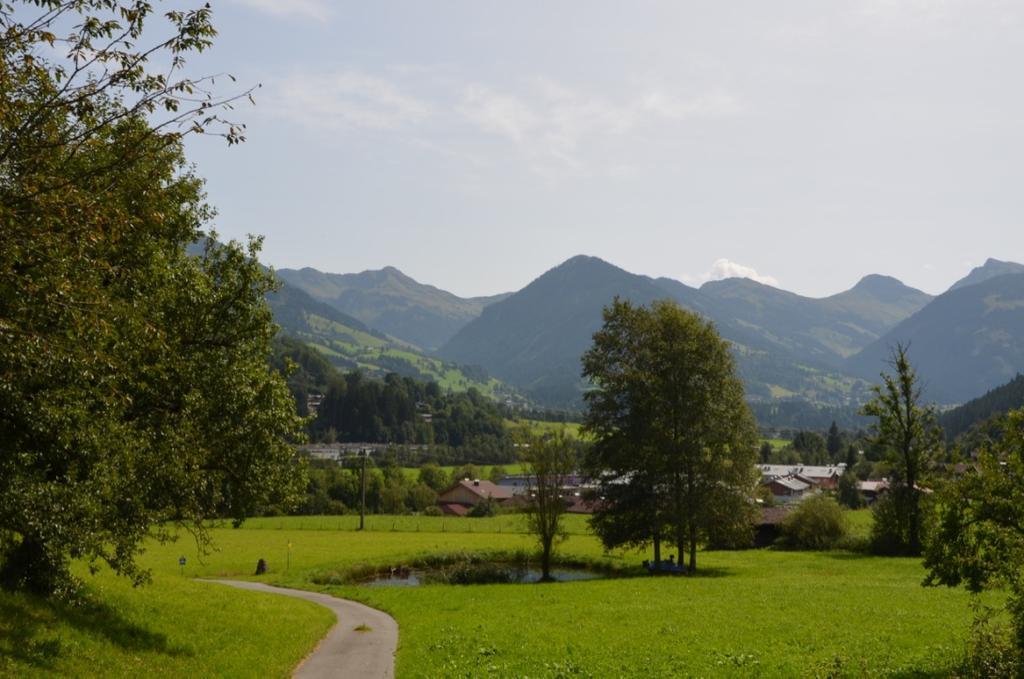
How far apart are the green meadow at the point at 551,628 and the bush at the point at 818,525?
22.0m

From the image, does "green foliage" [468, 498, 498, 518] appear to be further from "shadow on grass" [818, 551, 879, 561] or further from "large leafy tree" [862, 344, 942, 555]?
"large leafy tree" [862, 344, 942, 555]

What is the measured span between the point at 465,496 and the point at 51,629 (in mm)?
128995

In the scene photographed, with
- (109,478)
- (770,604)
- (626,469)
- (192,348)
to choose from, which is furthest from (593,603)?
(109,478)

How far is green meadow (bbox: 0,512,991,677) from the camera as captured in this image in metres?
22.1

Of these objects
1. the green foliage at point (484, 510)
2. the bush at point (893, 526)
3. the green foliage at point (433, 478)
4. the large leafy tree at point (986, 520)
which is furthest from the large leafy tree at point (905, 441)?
the green foliage at point (433, 478)

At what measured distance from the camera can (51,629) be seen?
21.4m

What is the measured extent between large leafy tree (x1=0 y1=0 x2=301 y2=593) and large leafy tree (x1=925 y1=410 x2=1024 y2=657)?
2072 centimetres

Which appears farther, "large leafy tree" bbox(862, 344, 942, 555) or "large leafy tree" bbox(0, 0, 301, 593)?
"large leafy tree" bbox(862, 344, 942, 555)

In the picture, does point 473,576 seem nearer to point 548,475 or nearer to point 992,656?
point 548,475

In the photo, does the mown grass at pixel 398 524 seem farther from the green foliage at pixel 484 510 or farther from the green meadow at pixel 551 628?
the green meadow at pixel 551 628

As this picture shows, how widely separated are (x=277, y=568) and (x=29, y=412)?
48168 mm

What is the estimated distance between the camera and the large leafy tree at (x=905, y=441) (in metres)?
66.0

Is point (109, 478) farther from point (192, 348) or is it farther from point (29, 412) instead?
point (192, 348)

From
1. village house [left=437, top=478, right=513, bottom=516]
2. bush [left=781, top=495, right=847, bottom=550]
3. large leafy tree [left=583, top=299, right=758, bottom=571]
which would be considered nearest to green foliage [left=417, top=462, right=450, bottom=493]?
village house [left=437, top=478, right=513, bottom=516]
